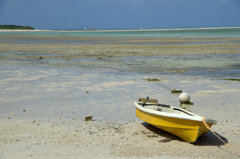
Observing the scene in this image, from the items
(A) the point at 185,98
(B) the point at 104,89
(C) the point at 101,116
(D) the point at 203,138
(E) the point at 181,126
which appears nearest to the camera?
(E) the point at 181,126

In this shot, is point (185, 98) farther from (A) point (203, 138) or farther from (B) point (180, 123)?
(B) point (180, 123)

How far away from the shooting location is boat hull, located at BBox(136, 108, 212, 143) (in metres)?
8.94

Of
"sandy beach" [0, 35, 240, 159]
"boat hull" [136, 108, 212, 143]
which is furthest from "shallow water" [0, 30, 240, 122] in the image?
"boat hull" [136, 108, 212, 143]

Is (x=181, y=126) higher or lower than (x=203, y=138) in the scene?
higher

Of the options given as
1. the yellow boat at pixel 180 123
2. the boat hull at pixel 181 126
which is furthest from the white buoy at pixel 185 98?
the boat hull at pixel 181 126

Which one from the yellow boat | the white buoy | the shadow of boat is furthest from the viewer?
the white buoy

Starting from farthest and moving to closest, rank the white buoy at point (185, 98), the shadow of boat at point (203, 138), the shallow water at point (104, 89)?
the white buoy at point (185, 98)
the shallow water at point (104, 89)
the shadow of boat at point (203, 138)

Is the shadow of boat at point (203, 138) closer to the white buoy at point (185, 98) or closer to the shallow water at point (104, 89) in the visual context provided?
the shallow water at point (104, 89)

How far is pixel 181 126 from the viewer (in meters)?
9.23

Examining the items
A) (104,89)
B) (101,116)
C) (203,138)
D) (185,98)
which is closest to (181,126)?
(203,138)

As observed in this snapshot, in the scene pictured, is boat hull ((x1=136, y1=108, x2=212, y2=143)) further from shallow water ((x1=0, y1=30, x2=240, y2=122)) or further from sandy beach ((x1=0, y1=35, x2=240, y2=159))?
shallow water ((x1=0, y1=30, x2=240, y2=122))

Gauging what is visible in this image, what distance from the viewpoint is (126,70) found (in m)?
24.3

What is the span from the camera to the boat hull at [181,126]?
894 cm

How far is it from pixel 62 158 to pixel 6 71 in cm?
1683
